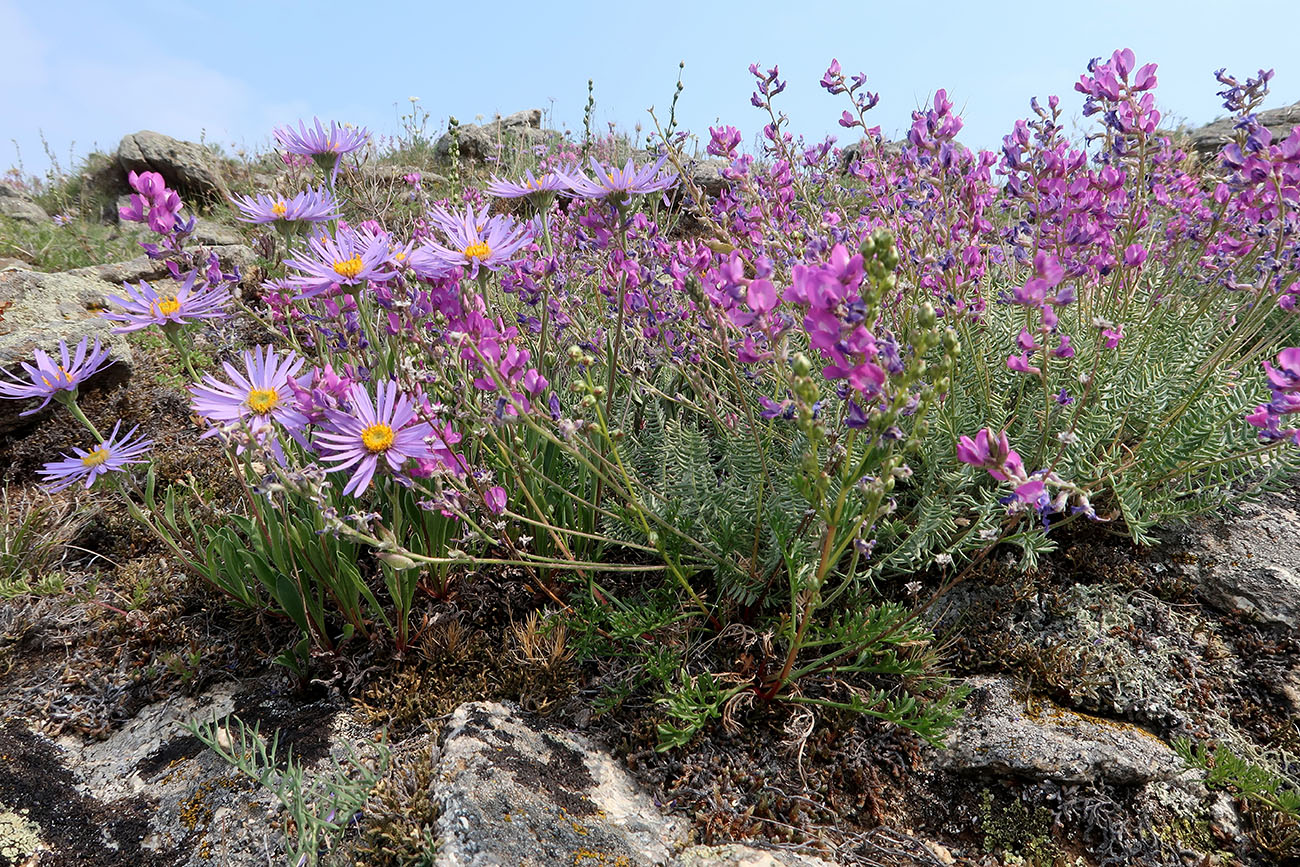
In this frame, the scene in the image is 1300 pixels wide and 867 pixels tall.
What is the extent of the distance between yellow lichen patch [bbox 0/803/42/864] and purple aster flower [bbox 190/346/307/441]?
1.02 m

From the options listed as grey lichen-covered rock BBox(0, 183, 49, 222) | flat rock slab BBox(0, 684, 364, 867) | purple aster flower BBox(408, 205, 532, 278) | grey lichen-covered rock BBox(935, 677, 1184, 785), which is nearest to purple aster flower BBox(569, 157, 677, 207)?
purple aster flower BBox(408, 205, 532, 278)

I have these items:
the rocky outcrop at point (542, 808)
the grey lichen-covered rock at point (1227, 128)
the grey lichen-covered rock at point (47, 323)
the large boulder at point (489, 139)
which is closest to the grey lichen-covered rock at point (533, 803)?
the rocky outcrop at point (542, 808)

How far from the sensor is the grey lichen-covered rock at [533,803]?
1.44m

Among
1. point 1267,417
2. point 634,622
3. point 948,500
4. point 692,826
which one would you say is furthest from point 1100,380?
point 692,826

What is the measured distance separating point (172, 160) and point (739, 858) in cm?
1168

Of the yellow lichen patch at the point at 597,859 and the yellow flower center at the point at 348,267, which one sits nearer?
the yellow lichen patch at the point at 597,859

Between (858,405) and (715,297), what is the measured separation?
482 mm

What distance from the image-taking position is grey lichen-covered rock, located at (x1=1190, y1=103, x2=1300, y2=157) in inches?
347

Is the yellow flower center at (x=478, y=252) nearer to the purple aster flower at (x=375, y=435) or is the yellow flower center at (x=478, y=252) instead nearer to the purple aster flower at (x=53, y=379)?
the purple aster flower at (x=375, y=435)

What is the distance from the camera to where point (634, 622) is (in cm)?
201

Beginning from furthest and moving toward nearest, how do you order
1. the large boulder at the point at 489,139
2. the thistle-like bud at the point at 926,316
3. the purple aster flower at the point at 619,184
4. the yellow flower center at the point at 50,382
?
1. the large boulder at the point at 489,139
2. the purple aster flower at the point at 619,184
3. the yellow flower center at the point at 50,382
4. the thistle-like bud at the point at 926,316

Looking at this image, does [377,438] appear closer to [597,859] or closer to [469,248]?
[469,248]

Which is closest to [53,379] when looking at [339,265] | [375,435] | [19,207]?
[339,265]

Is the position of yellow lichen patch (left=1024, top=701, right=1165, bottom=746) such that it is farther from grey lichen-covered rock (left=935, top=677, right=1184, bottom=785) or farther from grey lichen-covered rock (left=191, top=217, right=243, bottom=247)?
grey lichen-covered rock (left=191, top=217, right=243, bottom=247)
